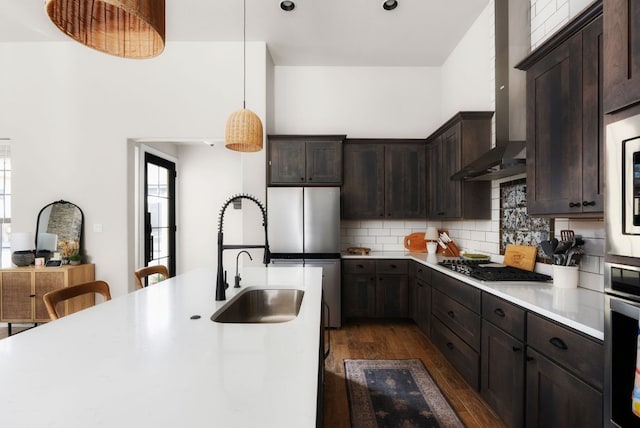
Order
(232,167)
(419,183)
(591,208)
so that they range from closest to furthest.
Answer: (591,208) < (419,183) < (232,167)

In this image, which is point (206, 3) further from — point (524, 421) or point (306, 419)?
point (524, 421)

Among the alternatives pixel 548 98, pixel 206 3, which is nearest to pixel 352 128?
pixel 206 3

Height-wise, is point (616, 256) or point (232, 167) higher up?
point (232, 167)

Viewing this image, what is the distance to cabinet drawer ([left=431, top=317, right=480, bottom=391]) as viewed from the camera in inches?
88.0

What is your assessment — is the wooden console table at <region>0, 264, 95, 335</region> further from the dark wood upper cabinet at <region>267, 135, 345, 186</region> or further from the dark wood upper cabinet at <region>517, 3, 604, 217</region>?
the dark wood upper cabinet at <region>517, 3, 604, 217</region>

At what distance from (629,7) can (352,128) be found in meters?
3.33

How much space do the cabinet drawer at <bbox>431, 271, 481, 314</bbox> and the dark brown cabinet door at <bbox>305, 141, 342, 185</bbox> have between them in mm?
1607

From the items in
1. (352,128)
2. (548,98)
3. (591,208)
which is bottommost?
(591,208)

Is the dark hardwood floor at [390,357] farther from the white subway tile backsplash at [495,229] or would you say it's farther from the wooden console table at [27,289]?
the wooden console table at [27,289]

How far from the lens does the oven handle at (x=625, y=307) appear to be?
1.03 m

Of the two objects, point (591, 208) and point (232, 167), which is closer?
point (591, 208)

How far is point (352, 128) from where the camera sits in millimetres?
4340

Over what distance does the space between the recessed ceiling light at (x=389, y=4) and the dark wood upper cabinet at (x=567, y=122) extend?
5.23 feet

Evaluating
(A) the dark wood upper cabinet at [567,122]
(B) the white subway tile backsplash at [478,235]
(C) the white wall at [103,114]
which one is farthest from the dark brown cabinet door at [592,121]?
(C) the white wall at [103,114]
